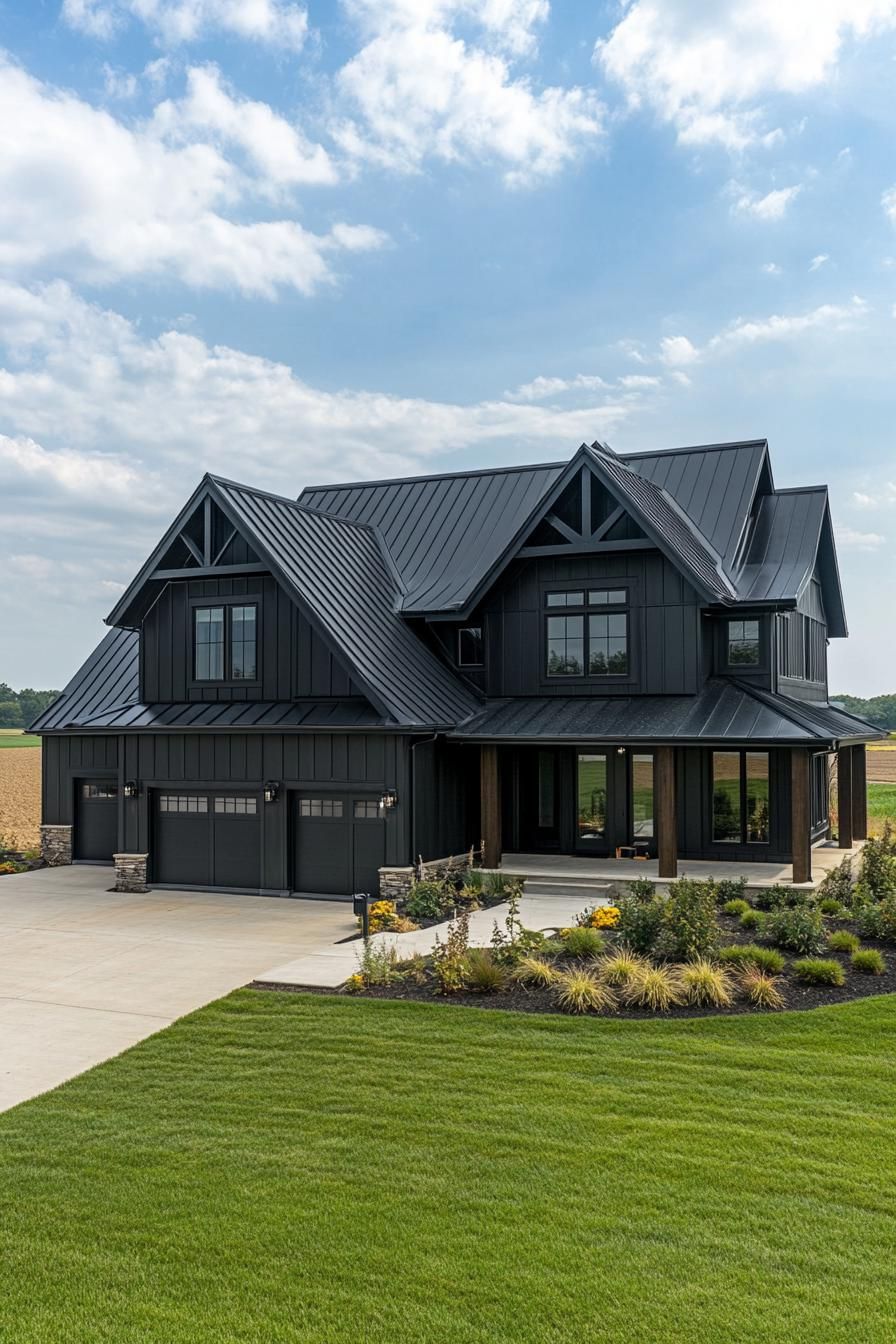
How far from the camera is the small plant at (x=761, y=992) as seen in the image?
10438 mm

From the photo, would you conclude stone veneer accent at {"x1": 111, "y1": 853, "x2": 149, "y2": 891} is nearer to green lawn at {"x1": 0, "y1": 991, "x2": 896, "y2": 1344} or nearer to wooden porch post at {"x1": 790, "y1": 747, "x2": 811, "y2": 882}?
green lawn at {"x1": 0, "y1": 991, "x2": 896, "y2": 1344}

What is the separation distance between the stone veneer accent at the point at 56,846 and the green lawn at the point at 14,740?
64572 mm

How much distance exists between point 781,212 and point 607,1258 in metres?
21.5

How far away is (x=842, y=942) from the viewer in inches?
489

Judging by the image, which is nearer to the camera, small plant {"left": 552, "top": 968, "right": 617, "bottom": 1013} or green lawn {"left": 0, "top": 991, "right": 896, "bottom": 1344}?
green lawn {"left": 0, "top": 991, "right": 896, "bottom": 1344}

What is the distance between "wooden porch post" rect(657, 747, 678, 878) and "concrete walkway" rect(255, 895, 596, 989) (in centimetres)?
152

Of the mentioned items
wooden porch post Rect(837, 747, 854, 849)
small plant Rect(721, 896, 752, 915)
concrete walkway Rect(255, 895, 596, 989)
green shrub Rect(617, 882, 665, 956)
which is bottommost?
concrete walkway Rect(255, 895, 596, 989)

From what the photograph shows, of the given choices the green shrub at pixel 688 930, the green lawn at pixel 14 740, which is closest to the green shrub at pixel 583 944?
the green shrub at pixel 688 930

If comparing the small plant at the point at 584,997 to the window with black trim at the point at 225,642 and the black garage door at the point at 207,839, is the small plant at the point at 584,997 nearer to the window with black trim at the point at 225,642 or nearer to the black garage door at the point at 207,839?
the black garage door at the point at 207,839

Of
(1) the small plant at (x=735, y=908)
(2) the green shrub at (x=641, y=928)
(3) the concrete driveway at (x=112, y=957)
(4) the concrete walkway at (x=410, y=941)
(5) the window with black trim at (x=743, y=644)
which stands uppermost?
(5) the window with black trim at (x=743, y=644)

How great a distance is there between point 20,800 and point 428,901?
27629mm

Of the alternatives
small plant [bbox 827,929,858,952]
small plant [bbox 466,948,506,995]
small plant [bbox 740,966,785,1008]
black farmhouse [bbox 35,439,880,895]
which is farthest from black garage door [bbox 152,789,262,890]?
small plant [bbox 740,966,785,1008]

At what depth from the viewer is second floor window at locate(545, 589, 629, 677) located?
20406 millimetres

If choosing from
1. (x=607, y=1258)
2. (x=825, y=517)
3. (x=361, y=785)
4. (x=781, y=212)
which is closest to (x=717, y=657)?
(x=825, y=517)
